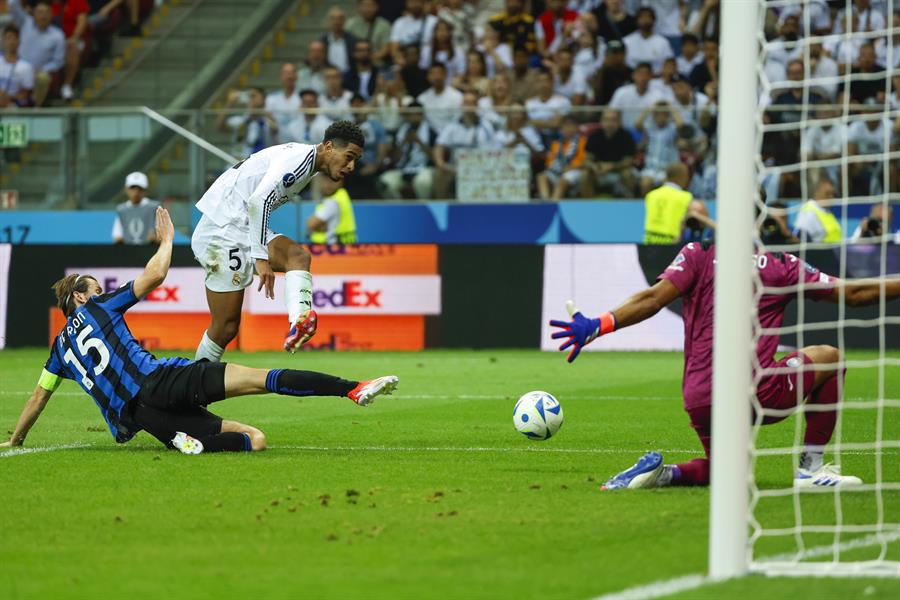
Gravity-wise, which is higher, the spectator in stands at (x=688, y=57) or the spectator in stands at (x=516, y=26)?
the spectator in stands at (x=516, y=26)

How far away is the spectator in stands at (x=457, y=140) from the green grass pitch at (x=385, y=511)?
7970 millimetres

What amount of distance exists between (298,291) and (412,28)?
12.8 meters

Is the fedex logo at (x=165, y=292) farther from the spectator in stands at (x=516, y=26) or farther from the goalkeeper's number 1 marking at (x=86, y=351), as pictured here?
the goalkeeper's number 1 marking at (x=86, y=351)

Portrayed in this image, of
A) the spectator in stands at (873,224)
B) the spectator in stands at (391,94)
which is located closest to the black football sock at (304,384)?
the spectator in stands at (873,224)

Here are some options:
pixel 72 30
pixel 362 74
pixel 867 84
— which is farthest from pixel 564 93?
pixel 72 30

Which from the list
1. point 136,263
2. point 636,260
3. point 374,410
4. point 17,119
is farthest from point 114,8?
point 374,410

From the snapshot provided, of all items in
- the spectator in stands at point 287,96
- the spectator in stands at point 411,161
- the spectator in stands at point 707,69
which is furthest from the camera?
the spectator in stands at point 287,96

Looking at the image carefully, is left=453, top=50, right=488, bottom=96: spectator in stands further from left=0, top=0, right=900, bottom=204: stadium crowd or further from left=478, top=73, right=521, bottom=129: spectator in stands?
left=478, top=73, right=521, bottom=129: spectator in stands

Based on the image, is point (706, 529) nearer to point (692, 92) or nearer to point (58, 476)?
point (58, 476)

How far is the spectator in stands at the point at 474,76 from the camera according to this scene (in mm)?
20906

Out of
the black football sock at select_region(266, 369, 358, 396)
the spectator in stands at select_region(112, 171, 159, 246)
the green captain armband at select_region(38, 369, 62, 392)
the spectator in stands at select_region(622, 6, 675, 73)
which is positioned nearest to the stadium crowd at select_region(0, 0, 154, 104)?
the spectator in stands at select_region(112, 171, 159, 246)

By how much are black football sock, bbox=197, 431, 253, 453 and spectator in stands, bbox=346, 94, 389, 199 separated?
10296 millimetres

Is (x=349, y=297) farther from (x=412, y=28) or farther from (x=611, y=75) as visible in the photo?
(x=412, y=28)

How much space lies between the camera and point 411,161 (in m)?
19.3
